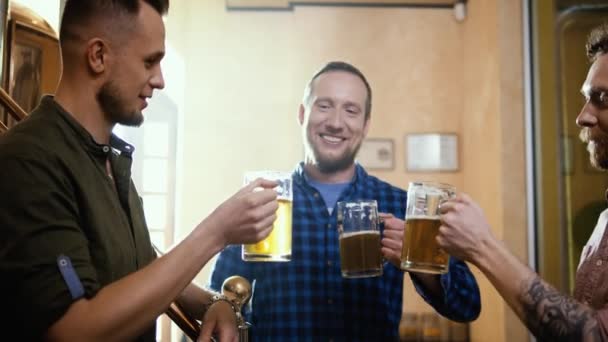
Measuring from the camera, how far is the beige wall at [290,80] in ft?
15.0

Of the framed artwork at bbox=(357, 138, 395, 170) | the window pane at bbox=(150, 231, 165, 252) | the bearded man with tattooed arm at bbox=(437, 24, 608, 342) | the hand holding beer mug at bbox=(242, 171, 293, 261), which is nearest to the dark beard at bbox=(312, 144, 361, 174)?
the hand holding beer mug at bbox=(242, 171, 293, 261)

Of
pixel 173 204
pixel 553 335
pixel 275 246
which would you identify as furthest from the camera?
pixel 173 204

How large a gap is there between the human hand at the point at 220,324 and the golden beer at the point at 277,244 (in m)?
0.19

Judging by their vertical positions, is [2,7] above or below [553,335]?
above

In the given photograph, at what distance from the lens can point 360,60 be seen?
4680 mm

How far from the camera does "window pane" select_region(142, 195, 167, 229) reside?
4.00 m

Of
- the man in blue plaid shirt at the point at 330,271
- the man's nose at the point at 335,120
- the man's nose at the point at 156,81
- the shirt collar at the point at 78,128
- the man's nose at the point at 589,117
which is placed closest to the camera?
the shirt collar at the point at 78,128

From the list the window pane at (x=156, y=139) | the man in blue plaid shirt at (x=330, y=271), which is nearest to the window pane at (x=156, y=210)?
the window pane at (x=156, y=139)

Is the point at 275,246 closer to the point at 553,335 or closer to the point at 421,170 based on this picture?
the point at 553,335

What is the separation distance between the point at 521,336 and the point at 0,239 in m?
3.20

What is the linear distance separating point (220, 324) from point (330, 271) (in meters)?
0.66

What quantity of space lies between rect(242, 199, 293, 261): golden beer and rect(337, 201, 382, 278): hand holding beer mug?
16 centimetres

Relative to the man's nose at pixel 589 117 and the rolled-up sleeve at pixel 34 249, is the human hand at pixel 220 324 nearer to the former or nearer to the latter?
the rolled-up sleeve at pixel 34 249

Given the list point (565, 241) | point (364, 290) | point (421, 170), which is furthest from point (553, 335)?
point (421, 170)
